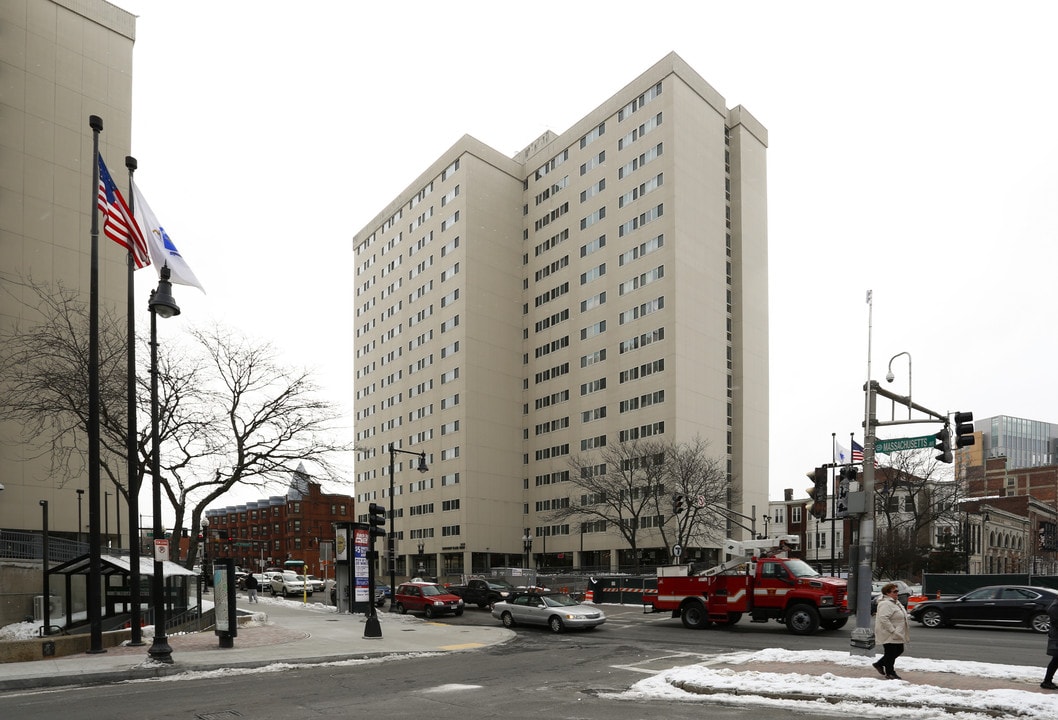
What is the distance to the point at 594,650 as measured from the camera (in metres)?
21.5

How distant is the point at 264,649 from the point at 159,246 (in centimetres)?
1036

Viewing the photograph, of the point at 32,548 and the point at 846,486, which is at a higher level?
the point at 846,486

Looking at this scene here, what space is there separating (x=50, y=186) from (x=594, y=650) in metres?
49.3

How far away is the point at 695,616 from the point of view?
27219 mm

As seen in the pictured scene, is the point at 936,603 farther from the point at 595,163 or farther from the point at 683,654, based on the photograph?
the point at 595,163

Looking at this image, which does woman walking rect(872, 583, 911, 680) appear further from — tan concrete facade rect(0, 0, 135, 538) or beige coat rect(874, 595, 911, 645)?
tan concrete facade rect(0, 0, 135, 538)

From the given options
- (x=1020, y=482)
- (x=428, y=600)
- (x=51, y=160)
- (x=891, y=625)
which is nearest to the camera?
(x=891, y=625)

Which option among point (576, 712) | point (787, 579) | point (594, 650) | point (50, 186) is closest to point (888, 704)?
point (576, 712)

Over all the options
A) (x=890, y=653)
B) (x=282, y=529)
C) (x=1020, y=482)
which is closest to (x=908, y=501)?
(x=890, y=653)

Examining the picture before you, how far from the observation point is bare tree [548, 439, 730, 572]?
211 feet

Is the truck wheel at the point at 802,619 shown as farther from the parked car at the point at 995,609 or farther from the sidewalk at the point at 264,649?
the sidewalk at the point at 264,649

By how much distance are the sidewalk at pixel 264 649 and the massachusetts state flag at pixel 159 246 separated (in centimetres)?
869

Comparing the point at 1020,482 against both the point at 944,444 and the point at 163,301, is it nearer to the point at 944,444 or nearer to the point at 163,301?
the point at 944,444

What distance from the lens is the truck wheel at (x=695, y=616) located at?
2698 centimetres
